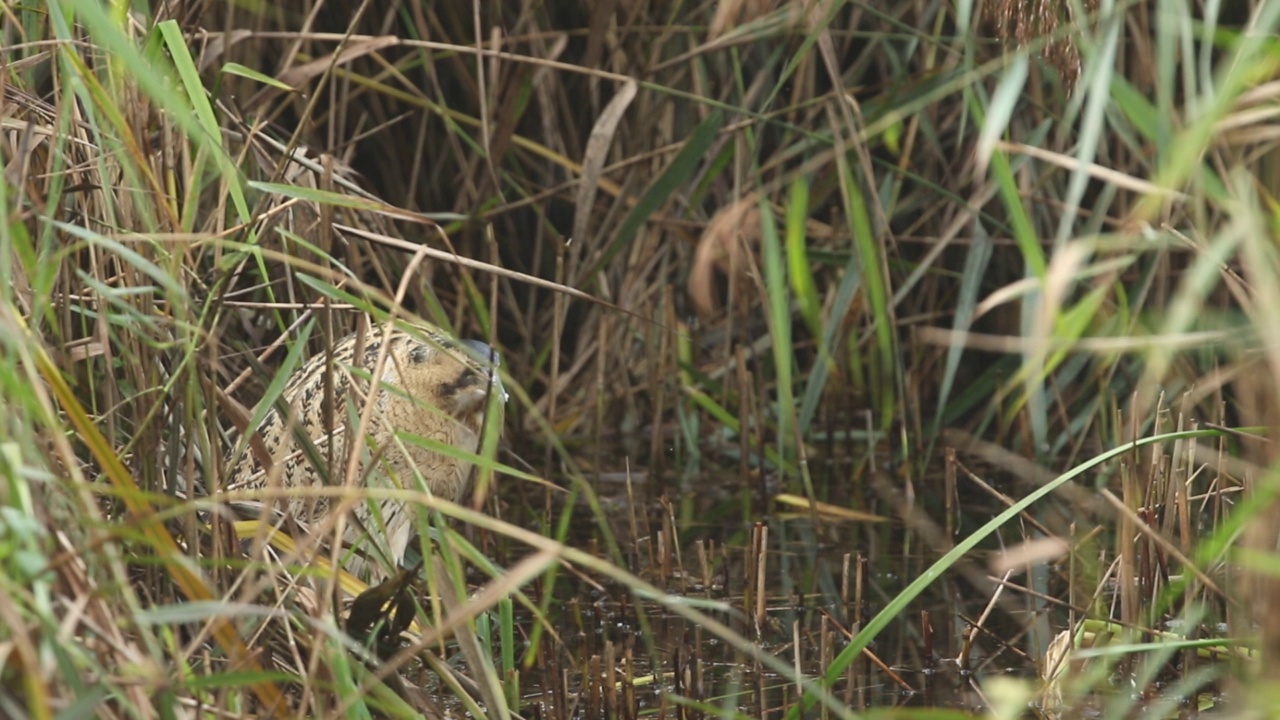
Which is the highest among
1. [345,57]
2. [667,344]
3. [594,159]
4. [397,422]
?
[345,57]

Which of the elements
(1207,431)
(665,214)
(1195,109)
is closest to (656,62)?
(665,214)

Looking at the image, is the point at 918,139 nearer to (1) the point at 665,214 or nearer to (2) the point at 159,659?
(1) the point at 665,214

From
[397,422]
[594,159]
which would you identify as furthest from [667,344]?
[397,422]

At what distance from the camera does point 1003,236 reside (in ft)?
14.9

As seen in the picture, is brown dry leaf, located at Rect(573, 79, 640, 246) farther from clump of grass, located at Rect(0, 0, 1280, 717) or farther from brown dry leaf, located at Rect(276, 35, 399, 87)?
brown dry leaf, located at Rect(276, 35, 399, 87)

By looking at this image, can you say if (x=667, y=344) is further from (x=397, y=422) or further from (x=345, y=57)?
(x=345, y=57)

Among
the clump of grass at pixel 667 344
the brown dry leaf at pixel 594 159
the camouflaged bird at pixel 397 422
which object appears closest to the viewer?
the clump of grass at pixel 667 344

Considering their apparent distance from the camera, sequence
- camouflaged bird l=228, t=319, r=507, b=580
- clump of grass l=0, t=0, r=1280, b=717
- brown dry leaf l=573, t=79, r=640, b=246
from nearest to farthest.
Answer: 1. clump of grass l=0, t=0, r=1280, b=717
2. camouflaged bird l=228, t=319, r=507, b=580
3. brown dry leaf l=573, t=79, r=640, b=246

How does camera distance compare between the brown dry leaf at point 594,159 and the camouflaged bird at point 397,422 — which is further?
the brown dry leaf at point 594,159

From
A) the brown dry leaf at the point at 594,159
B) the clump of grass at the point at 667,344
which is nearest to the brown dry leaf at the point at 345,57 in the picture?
the clump of grass at the point at 667,344

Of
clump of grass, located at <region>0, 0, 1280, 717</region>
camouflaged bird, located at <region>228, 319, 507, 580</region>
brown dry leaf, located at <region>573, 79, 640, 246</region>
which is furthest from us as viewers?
brown dry leaf, located at <region>573, 79, 640, 246</region>

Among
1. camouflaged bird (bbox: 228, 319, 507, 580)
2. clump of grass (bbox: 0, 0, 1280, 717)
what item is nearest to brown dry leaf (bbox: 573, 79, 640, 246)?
clump of grass (bbox: 0, 0, 1280, 717)

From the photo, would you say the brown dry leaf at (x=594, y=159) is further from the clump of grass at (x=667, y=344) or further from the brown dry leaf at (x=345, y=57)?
the brown dry leaf at (x=345, y=57)

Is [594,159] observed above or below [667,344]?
above
